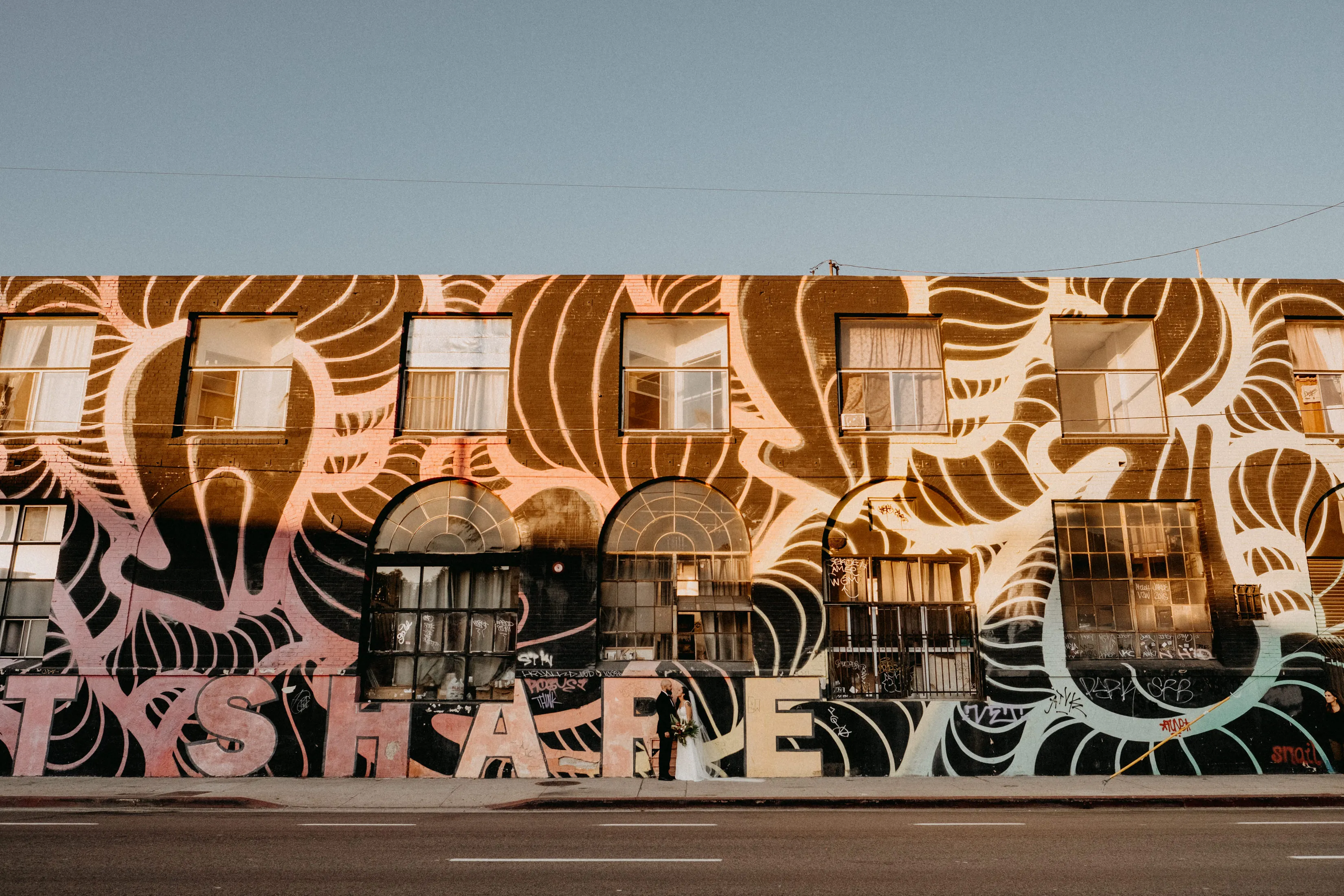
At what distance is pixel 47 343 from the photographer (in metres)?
17.3

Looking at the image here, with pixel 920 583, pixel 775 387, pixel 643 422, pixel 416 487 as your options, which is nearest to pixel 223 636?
pixel 416 487

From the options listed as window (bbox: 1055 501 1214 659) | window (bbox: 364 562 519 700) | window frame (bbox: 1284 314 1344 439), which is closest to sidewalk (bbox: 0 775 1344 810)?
window (bbox: 364 562 519 700)

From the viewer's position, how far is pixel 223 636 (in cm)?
1584

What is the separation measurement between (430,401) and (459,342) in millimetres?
1180

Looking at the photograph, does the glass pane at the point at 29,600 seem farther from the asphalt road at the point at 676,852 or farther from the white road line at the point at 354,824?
the white road line at the point at 354,824

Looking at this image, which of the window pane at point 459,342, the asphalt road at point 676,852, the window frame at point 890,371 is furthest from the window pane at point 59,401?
the window frame at point 890,371

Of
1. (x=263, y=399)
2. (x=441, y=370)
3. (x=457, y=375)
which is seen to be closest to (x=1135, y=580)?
(x=457, y=375)

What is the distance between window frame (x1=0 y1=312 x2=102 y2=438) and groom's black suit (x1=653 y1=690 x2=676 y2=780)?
11.0 m

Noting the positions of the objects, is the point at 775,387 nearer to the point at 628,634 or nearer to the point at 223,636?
the point at 628,634

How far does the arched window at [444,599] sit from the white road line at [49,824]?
16.2 ft

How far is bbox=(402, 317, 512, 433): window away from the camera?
16.9 m

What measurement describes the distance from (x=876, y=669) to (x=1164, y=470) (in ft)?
19.8

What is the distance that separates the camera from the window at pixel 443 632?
626 inches

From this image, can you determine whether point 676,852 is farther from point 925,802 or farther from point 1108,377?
point 1108,377
